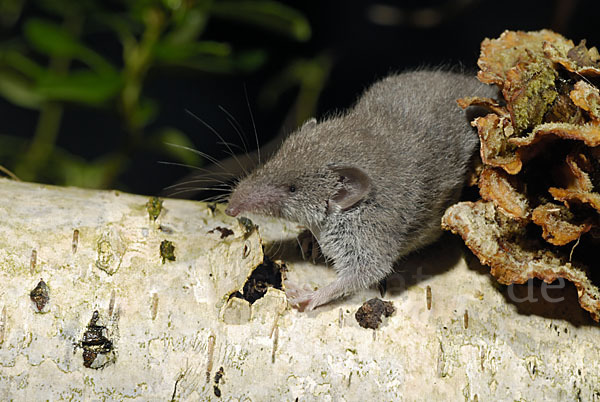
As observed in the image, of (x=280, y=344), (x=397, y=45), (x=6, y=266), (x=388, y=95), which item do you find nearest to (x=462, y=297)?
(x=280, y=344)

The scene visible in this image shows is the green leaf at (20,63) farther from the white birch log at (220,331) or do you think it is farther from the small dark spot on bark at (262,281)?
the small dark spot on bark at (262,281)

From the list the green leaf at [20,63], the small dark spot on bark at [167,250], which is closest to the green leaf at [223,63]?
the green leaf at [20,63]

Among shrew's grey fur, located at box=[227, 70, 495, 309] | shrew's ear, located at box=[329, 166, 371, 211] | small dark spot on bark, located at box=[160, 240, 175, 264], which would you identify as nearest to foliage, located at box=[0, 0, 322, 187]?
shrew's grey fur, located at box=[227, 70, 495, 309]

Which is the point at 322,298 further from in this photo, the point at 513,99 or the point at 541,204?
the point at 513,99

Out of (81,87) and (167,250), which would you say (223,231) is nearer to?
(167,250)

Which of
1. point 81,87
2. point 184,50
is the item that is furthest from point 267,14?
point 81,87

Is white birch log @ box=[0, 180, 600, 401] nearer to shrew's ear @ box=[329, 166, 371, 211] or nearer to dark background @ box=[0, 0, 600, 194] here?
shrew's ear @ box=[329, 166, 371, 211]
